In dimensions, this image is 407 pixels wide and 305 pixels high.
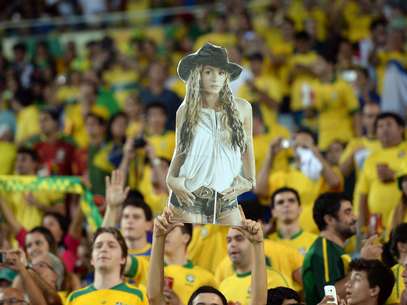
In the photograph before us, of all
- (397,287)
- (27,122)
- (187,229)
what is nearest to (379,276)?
(397,287)

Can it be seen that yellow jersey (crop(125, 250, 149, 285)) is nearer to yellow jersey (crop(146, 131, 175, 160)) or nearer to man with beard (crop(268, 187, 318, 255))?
man with beard (crop(268, 187, 318, 255))

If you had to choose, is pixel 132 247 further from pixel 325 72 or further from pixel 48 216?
pixel 325 72

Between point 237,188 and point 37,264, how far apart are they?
256 centimetres

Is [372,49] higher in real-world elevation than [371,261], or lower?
higher

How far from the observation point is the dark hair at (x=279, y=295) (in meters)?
7.98

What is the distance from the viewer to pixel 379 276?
8305mm

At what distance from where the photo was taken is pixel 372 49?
582 inches

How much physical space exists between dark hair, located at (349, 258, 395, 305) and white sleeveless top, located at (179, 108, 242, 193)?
145 centimetres

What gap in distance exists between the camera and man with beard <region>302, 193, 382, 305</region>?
8.71 m

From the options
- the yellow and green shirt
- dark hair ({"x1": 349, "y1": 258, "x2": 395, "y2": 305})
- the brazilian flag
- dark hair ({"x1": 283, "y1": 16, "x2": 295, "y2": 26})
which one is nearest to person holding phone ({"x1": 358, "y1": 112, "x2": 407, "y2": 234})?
the yellow and green shirt

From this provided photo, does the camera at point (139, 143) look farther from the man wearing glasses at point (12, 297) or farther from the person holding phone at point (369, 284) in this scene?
the person holding phone at point (369, 284)

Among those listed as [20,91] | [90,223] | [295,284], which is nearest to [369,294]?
[295,284]

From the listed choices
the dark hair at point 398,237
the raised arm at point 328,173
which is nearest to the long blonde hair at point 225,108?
the dark hair at point 398,237

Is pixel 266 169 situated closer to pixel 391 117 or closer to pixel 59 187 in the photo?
pixel 391 117
